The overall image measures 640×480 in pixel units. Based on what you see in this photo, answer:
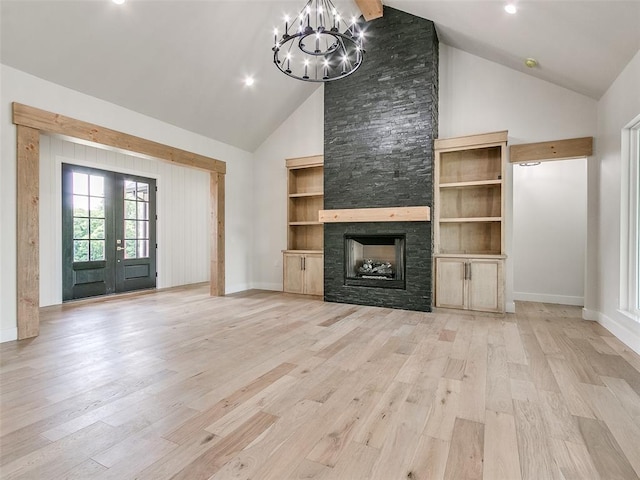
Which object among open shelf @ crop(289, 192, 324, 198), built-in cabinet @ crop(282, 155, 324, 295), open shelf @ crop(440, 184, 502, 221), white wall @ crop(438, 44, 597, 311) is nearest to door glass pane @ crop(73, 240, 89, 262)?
built-in cabinet @ crop(282, 155, 324, 295)

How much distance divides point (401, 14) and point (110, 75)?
164 inches

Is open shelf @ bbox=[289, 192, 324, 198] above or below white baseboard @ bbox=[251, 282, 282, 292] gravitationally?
above

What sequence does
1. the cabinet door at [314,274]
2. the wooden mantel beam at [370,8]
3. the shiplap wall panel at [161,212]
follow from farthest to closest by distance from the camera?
the cabinet door at [314,274] < the shiplap wall panel at [161,212] < the wooden mantel beam at [370,8]

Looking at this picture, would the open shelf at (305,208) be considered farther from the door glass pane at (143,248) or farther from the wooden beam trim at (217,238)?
the door glass pane at (143,248)

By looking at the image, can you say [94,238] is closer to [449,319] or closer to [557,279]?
[449,319]

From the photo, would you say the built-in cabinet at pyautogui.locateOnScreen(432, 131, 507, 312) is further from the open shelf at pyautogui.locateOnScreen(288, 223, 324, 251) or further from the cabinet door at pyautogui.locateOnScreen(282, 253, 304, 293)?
the cabinet door at pyautogui.locateOnScreen(282, 253, 304, 293)

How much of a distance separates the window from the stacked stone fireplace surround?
212cm

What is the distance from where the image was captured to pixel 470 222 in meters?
5.36

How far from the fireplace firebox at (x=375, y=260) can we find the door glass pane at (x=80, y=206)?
4632 millimetres

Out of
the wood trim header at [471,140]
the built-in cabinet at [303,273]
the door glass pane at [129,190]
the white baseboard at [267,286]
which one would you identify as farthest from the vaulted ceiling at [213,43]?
the white baseboard at [267,286]

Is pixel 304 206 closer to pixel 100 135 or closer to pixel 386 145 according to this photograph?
pixel 386 145

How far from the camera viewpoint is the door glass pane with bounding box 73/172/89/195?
5.82m

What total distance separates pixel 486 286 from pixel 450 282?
49cm

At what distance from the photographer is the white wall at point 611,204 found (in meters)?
3.39
